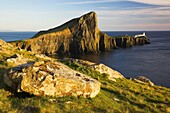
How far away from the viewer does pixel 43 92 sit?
14820mm

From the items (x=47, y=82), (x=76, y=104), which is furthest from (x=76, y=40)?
(x=76, y=104)

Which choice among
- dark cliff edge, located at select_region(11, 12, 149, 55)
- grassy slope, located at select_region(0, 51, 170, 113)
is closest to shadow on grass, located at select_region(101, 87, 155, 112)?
grassy slope, located at select_region(0, 51, 170, 113)

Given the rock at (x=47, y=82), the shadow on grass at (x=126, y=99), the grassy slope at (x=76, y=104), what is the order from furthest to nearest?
1. the shadow on grass at (x=126, y=99)
2. the rock at (x=47, y=82)
3. the grassy slope at (x=76, y=104)

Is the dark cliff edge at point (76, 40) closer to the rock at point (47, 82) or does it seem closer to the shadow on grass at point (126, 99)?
the shadow on grass at point (126, 99)

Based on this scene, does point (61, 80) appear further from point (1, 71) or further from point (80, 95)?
point (1, 71)

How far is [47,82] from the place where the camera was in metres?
14.9

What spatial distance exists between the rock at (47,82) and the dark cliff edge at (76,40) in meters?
121

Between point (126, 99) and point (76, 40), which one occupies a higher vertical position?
point (126, 99)

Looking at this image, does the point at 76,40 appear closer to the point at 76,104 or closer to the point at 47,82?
the point at 47,82

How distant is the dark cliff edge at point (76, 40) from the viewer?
14306 cm

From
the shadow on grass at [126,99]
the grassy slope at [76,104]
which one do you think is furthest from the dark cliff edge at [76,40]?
the grassy slope at [76,104]

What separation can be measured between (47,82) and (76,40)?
14161 centimetres

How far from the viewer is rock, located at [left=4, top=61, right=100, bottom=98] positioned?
47.8 ft

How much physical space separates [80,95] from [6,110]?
210 inches
